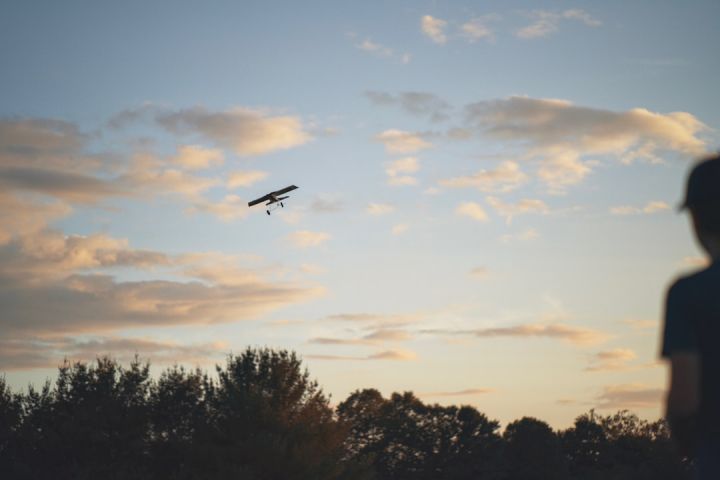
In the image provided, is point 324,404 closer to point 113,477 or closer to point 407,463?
point 113,477

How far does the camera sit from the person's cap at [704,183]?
10.5 feet

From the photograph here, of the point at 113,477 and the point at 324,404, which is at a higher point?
the point at 324,404

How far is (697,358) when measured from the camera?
121 inches

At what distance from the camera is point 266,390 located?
6125 centimetres

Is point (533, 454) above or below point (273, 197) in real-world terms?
below

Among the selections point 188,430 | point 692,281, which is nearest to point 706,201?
point 692,281

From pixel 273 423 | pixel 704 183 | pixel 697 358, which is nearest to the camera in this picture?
pixel 697 358

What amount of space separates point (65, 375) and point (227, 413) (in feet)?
64.7

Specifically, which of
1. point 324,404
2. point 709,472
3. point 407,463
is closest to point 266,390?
point 324,404

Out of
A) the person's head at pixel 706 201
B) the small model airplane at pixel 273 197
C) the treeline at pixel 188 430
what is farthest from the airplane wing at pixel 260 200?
the person's head at pixel 706 201

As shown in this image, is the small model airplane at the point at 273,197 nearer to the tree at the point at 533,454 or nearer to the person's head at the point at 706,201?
the person's head at the point at 706,201

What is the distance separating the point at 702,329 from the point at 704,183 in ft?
1.86

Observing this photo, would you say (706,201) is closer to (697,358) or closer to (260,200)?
(697,358)

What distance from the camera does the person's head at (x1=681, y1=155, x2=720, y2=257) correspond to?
320 cm
